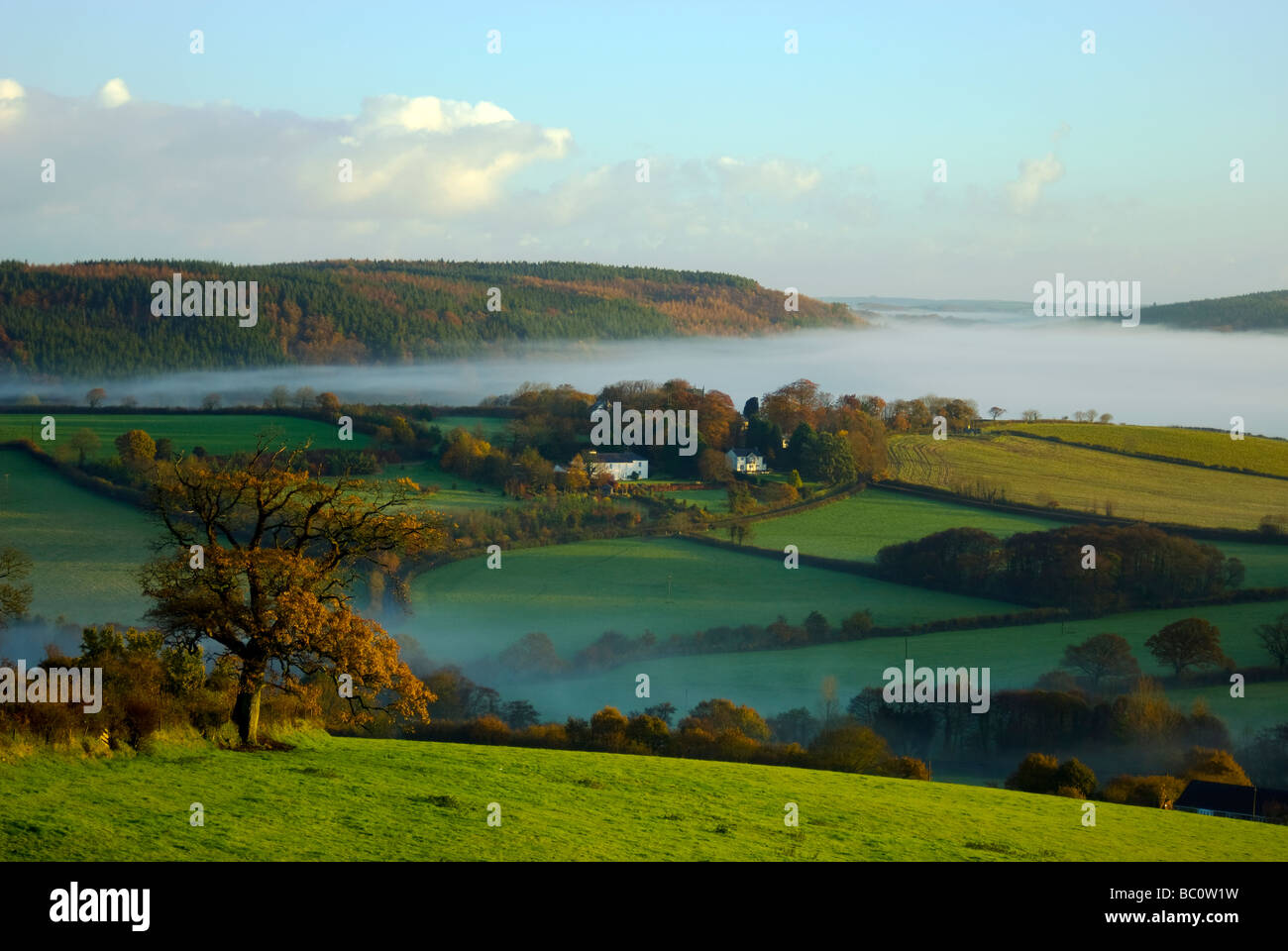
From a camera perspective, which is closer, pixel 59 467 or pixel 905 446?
pixel 59 467

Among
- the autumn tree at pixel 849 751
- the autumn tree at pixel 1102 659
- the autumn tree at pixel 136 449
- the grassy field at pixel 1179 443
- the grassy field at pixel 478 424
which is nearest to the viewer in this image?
the autumn tree at pixel 849 751

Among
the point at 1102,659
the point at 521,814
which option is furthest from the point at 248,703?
the point at 1102,659

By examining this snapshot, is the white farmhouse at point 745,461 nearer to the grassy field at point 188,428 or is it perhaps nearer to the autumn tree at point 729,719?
the grassy field at point 188,428

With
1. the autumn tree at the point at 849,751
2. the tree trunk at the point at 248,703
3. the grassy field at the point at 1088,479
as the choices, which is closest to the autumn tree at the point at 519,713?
the autumn tree at the point at 849,751

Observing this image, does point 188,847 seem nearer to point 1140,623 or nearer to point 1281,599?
point 1140,623

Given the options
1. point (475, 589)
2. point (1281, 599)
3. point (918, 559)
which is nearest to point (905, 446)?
point (918, 559)
